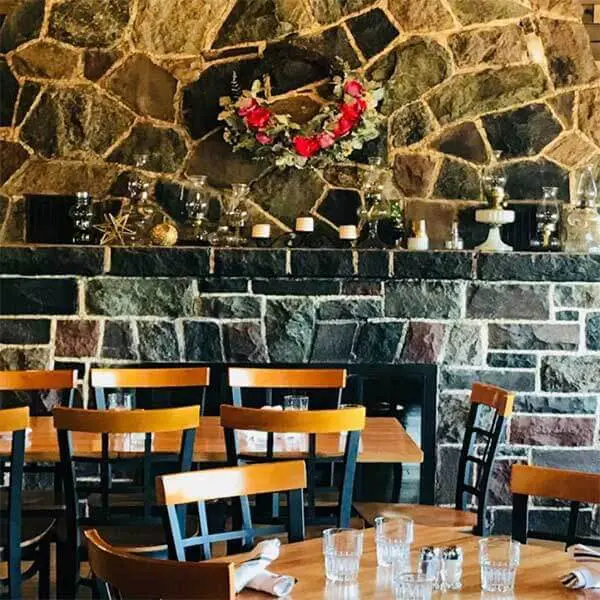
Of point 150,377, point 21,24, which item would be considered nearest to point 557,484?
point 150,377

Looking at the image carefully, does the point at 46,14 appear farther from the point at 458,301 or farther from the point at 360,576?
the point at 360,576

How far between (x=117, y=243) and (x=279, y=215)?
77cm

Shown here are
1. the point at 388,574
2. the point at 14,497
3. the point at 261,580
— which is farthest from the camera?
the point at 14,497

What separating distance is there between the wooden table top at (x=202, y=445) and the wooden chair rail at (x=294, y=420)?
0.25 metres

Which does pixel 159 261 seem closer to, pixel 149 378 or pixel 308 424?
pixel 149 378

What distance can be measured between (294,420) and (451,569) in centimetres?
107

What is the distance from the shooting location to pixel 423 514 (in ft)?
13.1

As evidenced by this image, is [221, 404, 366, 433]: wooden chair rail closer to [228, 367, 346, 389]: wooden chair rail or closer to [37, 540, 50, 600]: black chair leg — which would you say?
[37, 540, 50, 600]: black chair leg

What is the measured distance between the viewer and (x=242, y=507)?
2.68 m

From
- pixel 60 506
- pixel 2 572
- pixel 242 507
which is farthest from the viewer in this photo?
pixel 60 506

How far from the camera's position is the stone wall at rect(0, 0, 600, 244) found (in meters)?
5.10

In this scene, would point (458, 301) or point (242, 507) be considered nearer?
point (242, 507)

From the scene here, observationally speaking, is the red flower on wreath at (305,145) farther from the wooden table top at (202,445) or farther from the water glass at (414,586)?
the water glass at (414,586)

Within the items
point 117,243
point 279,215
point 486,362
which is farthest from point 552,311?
point 117,243
